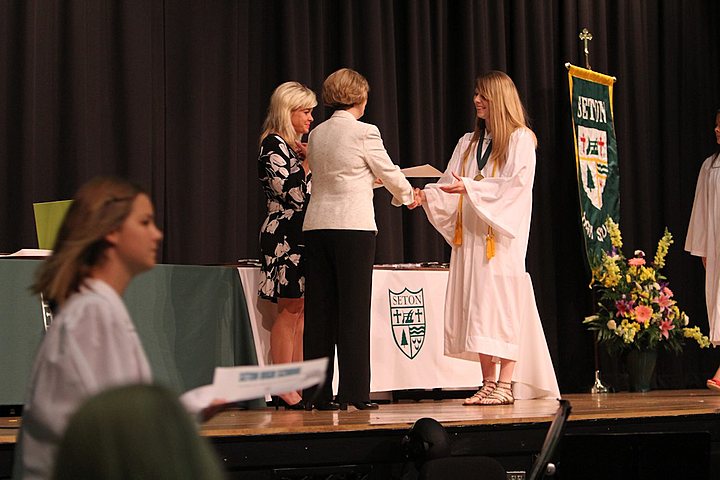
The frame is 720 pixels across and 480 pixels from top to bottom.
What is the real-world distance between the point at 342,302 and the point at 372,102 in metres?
2.97

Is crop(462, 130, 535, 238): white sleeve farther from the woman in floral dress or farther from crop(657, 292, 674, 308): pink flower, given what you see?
crop(657, 292, 674, 308): pink flower

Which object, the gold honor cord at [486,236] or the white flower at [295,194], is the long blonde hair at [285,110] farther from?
the gold honor cord at [486,236]

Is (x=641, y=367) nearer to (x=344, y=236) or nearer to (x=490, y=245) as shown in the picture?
(x=490, y=245)

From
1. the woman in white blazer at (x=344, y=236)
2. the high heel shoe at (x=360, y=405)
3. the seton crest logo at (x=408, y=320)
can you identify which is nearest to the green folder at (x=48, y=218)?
the woman in white blazer at (x=344, y=236)

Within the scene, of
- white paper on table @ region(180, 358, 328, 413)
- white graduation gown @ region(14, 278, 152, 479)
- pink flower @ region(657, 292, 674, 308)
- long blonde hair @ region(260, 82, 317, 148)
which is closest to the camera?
white paper on table @ region(180, 358, 328, 413)

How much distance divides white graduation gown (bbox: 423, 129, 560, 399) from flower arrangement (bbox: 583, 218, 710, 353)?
2240 millimetres

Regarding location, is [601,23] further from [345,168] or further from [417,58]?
[345,168]

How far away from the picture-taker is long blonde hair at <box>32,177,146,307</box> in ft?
6.49

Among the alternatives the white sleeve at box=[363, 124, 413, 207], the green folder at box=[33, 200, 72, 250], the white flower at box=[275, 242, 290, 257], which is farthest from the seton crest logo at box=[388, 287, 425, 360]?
the green folder at box=[33, 200, 72, 250]

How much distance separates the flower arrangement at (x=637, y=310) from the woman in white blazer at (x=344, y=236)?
3310 millimetres

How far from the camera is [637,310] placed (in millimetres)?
7785

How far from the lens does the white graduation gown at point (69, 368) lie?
188 cm

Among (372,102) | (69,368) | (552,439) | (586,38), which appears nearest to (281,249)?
(372,102)

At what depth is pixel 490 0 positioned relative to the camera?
8453mm
